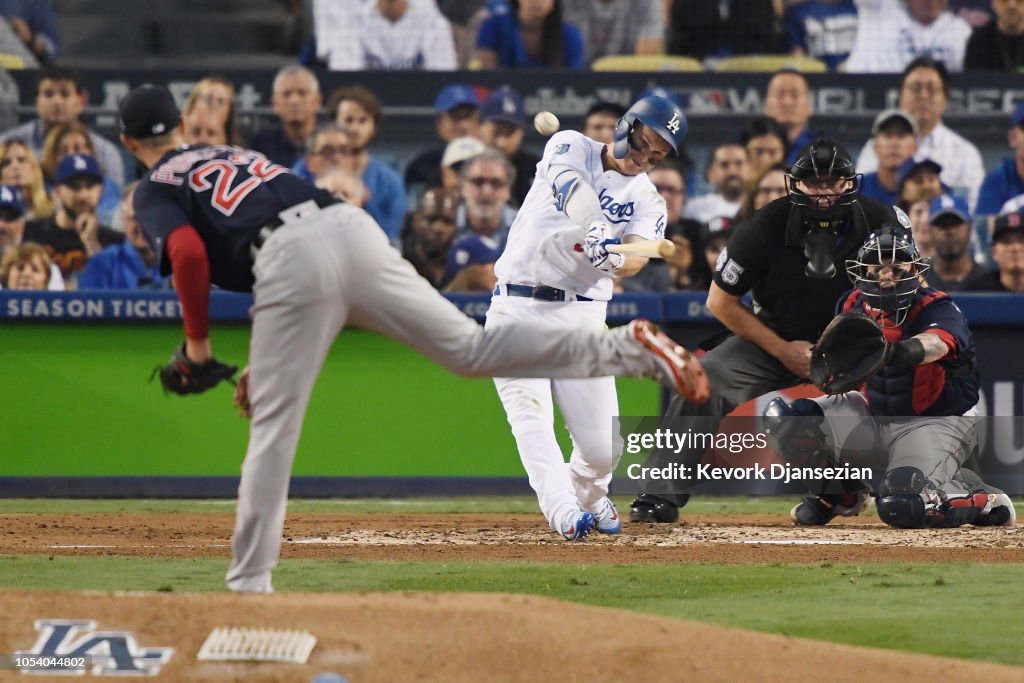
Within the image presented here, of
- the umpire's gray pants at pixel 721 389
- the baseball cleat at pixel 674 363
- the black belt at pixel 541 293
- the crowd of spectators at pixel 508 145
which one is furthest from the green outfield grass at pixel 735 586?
the crowd of spectators at pixel 508 145

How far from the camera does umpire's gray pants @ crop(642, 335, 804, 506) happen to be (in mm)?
8141

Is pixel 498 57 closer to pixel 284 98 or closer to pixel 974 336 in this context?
pixel 284 98

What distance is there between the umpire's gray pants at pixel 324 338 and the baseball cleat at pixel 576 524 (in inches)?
90.2

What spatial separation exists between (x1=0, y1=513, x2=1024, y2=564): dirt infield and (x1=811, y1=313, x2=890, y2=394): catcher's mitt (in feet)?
2.55

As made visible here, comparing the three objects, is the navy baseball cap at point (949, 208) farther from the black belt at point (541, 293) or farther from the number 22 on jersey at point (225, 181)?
the number 22 on jersey at point (225, 181)

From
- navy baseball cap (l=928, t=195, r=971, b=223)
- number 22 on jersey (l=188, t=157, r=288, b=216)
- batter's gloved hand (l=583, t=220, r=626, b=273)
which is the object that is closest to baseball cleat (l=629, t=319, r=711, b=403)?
number 22 on jersey (l=188, t=157, r=288, b=216)

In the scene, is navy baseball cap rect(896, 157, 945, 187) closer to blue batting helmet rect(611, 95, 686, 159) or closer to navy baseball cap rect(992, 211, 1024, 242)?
navy baseball cap rect(992, 211, 1024, 242)

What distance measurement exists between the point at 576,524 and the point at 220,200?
282 cm

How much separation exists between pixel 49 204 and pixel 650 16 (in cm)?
502

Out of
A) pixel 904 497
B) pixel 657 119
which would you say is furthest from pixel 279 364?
pixel 904 497

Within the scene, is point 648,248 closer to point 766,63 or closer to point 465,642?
point 465,642

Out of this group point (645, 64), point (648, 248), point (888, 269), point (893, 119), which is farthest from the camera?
point (645, 64)

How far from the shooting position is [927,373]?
299 inches

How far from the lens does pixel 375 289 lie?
179 inches
